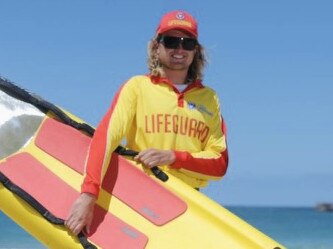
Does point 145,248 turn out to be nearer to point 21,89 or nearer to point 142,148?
point 142,148

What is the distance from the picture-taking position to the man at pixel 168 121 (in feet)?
16.8

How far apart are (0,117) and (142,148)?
1.03 meters

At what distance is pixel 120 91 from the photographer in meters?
5.28

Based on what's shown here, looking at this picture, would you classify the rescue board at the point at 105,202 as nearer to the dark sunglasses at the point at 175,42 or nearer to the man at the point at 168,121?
the man at the point at 168,121

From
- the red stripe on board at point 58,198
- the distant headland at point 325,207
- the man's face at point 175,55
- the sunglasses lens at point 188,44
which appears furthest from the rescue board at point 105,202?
the distant headland at point 325,207

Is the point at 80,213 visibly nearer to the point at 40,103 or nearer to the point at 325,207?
the point at 40,103

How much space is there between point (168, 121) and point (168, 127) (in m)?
0.04

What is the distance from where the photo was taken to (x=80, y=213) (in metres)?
5.08

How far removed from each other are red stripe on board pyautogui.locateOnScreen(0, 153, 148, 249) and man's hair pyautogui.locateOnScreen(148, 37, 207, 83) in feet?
2.86

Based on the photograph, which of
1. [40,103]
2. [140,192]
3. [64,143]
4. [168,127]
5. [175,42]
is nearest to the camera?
[175,42]

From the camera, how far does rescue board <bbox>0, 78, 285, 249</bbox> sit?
206 inches

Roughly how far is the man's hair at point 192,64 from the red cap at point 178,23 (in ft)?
0.33

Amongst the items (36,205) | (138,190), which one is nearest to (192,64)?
(138,190)

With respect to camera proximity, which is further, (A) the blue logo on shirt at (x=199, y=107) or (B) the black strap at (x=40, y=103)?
(B) the black strap at (x=40, y=103)
